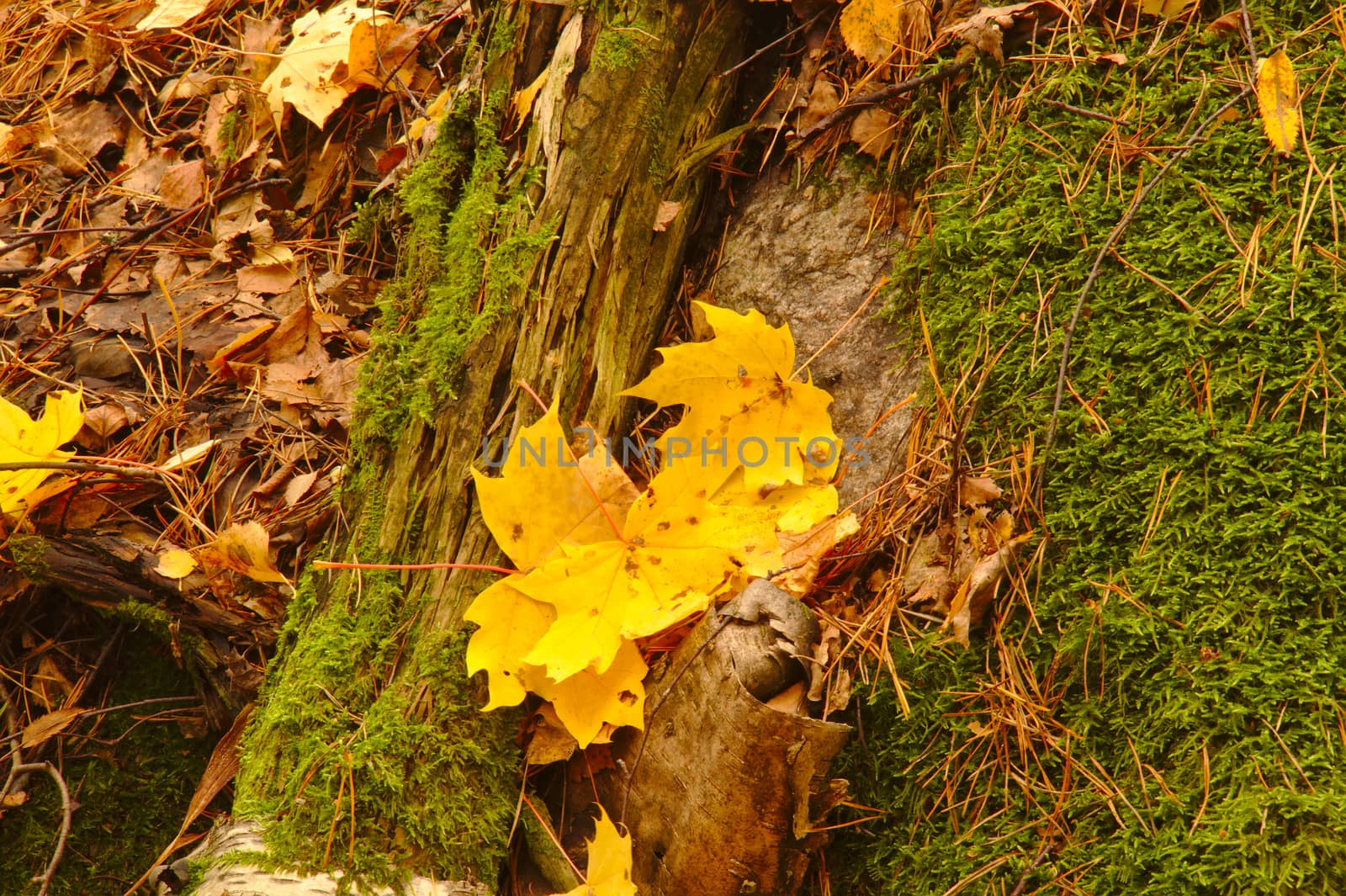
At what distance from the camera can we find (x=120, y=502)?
86.1 inches

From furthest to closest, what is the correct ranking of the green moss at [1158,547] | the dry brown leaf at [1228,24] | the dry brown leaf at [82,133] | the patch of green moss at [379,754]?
the dry brown leaf at [82,133]
the dry brown leaf at [1228,24]
the patch of green moss at [379,754]
the green moss at [1158,547]

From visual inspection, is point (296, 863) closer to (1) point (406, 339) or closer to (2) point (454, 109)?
(1) point (406, 339)

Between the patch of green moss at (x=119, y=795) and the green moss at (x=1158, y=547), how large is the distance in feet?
5.19

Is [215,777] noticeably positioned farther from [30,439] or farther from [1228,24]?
[1228,24]

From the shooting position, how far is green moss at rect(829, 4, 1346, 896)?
1396mm

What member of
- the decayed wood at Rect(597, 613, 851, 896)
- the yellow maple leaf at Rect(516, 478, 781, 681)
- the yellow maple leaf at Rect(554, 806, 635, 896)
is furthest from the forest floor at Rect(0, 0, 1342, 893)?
the yellow maple leaf at Rect(554, 806, 635, 896)

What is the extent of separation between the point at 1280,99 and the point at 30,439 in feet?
9.20

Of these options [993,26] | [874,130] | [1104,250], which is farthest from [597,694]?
[993,26]

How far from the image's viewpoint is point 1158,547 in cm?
155

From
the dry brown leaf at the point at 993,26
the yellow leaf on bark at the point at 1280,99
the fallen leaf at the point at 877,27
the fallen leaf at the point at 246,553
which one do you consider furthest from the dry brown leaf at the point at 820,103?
the fallen leaf at the point at 246,553

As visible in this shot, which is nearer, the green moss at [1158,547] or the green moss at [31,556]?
the green moss at [1158,547]

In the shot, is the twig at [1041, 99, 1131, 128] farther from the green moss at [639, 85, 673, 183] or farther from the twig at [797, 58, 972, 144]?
the green moss at [639, 85, 673, 183]

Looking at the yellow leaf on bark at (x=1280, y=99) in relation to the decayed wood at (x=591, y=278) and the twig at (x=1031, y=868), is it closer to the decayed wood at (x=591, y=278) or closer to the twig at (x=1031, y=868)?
the decayed wood at (x=591, y=278)

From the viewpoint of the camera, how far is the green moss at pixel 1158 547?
1.40m
